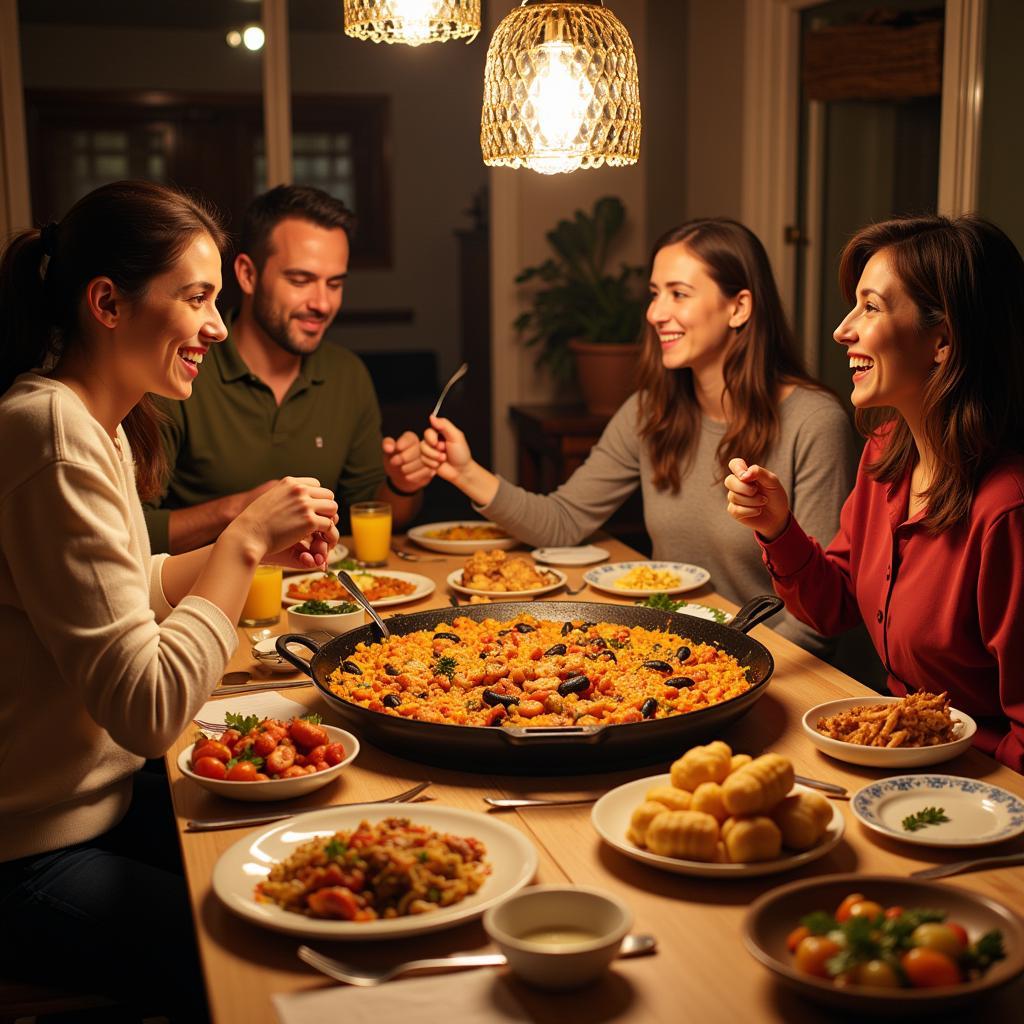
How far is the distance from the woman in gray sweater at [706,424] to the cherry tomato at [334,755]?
138cm

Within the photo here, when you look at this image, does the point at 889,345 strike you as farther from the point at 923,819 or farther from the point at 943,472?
the point at 923,819

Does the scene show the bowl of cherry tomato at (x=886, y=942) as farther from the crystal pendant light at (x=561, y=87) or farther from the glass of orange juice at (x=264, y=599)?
the glass of orange juice at (x=264, y=599)

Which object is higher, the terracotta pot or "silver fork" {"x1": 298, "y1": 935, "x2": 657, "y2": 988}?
the terracotta pot

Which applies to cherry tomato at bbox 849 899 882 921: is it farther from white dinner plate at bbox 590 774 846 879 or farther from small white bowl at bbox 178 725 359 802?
small white bowl at bbox 178 725 359 802

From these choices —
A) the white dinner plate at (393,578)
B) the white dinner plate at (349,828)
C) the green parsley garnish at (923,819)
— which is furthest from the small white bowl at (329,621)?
the green parsley garnish at (923,819)

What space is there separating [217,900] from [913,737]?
85cm

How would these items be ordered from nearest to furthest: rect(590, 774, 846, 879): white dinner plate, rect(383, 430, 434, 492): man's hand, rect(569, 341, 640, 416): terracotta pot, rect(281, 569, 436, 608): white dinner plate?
rect(590, 774, 846, 879): white dinner plate → rect(281, 569, 436, 608): white dinner plate → rect(383, 430, 434, 492): man's hand → rect(569, 341, 640, 416): terracotta pot

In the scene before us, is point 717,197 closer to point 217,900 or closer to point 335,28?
point 335,28

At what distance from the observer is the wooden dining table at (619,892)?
1.04 m

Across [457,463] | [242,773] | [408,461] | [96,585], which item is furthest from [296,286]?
[242,773]

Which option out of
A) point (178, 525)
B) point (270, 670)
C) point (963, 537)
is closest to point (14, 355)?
point (270, 670)

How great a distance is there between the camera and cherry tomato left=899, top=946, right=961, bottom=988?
3.13ft

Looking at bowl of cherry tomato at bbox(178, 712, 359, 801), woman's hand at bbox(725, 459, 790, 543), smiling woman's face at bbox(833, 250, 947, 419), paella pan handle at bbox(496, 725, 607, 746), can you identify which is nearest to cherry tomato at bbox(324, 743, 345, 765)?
bowl of cherry tomato at bbox(178, 712, 359, 801)

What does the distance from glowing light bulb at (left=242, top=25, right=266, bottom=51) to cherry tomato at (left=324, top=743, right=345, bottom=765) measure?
149 inches
